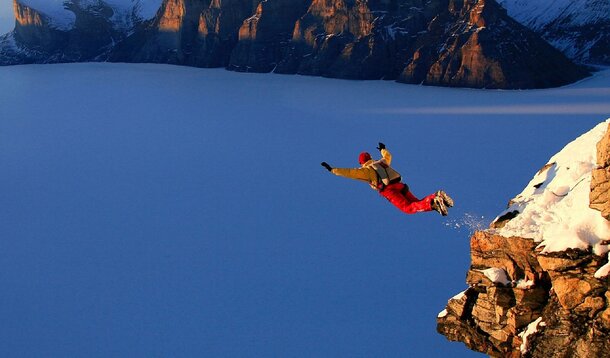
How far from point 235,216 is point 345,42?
210ft

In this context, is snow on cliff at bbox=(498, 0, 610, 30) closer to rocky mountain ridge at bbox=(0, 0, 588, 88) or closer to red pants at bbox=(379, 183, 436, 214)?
rocky mountain ridge at bbox=(0, 0, 588, 88)

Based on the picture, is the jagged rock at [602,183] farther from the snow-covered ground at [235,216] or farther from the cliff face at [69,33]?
the cliff face at [69,33]

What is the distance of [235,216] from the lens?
1218 inches

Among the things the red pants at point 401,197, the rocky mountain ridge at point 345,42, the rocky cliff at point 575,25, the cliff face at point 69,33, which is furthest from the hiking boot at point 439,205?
the cliff face at point 69,33

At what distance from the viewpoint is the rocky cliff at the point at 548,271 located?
38.3ft

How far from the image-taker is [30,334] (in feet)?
67.5

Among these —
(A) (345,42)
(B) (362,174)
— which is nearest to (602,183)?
(B) (362,174)

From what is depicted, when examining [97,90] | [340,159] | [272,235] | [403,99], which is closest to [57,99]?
[97,90]

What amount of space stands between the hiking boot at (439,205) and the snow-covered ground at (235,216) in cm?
171

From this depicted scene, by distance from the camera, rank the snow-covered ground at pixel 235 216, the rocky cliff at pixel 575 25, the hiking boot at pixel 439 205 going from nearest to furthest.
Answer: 1. the hiking boot at pixel 439 205
2. the snow-covered ground at pixel 235 216
3. the rocky cliff at pixel 575 25

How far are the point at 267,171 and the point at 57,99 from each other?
149 ft

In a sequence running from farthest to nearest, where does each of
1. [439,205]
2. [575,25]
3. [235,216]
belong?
[575,25] → [235,216] → [439,205]

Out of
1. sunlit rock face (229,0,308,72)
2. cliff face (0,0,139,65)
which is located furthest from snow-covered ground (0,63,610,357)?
cliff face (0,0,139,65)

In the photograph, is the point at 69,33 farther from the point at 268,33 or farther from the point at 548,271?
the point at 548,271
